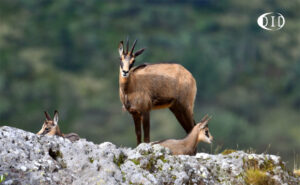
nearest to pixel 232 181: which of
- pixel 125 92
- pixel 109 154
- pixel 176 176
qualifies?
pixel 176 176

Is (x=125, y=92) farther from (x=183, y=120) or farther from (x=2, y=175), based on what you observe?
(x=2, y=175)

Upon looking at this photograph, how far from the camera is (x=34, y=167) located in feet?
21.9

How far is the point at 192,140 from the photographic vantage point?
11719 millimetres

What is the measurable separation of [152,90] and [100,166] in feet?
20.1

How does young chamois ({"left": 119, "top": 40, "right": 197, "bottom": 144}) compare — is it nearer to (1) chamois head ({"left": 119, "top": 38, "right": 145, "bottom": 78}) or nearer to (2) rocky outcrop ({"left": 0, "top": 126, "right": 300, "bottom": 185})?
(1) chamois head ({"left": 119, "top": 38, "right": 145, "bottom": 78})

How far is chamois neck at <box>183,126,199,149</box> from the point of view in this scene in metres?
11.5

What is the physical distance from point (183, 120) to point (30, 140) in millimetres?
7031

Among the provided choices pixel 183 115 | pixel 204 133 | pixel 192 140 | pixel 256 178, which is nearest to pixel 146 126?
pixel 192 140

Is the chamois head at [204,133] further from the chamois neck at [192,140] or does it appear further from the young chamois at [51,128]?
the young chamois at [51,128]

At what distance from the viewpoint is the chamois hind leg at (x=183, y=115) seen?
13492mm

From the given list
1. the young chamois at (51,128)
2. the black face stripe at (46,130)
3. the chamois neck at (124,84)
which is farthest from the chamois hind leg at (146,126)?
the black face stripe at (46,130)

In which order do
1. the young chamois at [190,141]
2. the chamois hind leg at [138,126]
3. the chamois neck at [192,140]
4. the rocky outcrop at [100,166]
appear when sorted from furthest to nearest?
the chamois hind leg at [138,126], the chamois neck at [192,140], the young chamois at [190,141], the rocky outcrop at [100,166]

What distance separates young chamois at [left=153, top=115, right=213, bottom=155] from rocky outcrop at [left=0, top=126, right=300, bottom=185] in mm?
2297

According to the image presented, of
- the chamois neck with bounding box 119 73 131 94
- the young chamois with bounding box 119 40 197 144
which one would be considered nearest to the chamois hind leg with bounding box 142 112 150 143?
the young chamois with bounding box 119 40 197 144
